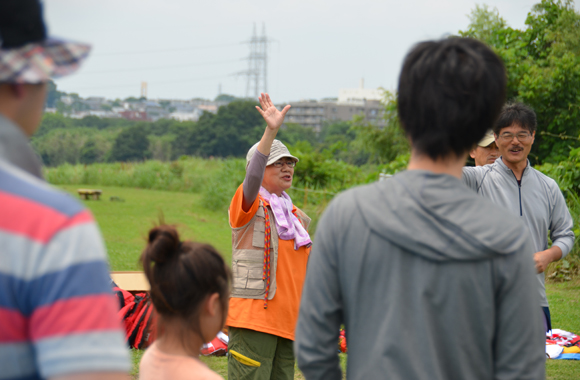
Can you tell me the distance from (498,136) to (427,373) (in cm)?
232

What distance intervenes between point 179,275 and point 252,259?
154cm

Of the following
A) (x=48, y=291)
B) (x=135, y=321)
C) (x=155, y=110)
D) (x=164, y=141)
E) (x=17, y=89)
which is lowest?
(x=164, y=141)

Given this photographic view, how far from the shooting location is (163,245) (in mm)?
1696

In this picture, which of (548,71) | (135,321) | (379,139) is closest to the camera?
(135,321)

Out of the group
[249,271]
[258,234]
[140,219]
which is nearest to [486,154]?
[258,234]

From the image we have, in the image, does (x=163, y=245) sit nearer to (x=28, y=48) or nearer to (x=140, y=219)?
(x=28, y=48)

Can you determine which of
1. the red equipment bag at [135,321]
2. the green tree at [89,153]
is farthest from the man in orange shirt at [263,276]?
the green tree at [89,153]

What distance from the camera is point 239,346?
3.15m

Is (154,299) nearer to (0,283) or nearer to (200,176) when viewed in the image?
(0,283)

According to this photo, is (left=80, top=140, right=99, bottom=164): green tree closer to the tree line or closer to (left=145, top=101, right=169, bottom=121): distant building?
the tree line

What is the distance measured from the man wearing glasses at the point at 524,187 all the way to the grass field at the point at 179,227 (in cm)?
169

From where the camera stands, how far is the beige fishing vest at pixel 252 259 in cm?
320

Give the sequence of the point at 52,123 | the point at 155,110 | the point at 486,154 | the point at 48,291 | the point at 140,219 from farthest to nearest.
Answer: the point at 155,110 < the point at 52,123 < the point at 140,219 < the point at 486,154 < the point at 48,291

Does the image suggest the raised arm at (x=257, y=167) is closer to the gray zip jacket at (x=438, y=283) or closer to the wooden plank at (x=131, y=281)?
the gray zip jacket at (x=438, y=283)
